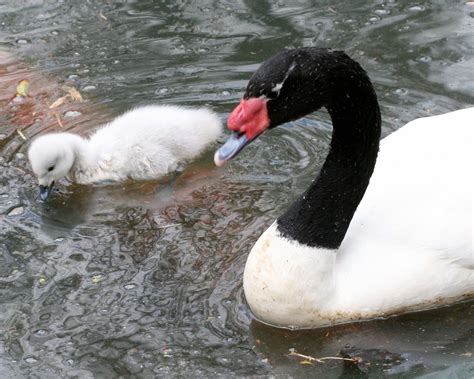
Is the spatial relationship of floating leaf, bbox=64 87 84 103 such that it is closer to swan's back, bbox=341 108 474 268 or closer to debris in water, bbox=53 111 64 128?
debris in water, bbox=53 111 64 128

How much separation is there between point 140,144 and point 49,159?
0.52m

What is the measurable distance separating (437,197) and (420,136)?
0.44 meters

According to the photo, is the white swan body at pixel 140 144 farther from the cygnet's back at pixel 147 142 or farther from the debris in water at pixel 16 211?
the debris in water at pixel 16 211

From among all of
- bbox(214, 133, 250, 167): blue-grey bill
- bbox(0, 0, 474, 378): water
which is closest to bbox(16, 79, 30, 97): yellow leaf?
bbox(0, 0, 474, 378): water

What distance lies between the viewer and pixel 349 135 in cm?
406

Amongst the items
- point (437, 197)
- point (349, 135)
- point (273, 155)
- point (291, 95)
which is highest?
point (291, 95)

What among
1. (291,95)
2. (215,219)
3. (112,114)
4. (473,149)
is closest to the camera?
(291,95)

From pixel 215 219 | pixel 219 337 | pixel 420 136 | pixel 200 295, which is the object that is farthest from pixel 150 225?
pixel 420 136

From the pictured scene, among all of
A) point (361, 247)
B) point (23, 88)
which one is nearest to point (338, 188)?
point (361, 247)

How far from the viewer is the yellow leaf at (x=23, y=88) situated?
6.45 m

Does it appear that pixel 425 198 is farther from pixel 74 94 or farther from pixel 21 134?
pixel 74 94

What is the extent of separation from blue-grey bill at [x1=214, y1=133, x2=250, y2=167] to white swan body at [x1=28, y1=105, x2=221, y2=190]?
182cm

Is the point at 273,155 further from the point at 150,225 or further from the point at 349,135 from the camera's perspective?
the point at 349,135

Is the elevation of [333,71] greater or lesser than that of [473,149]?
greater
